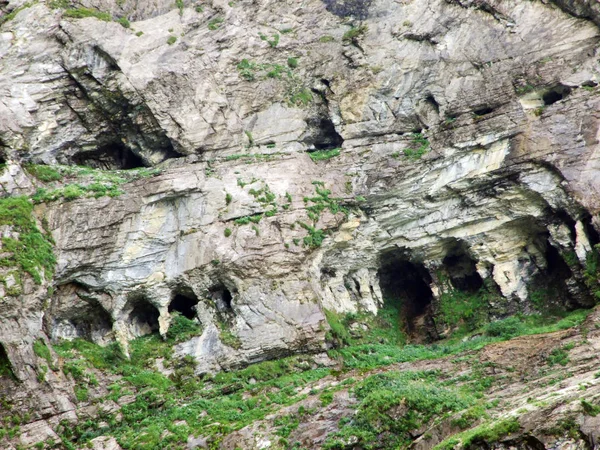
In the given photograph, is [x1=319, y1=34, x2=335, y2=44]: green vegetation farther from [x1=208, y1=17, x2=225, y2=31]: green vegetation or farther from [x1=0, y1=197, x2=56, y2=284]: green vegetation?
[x1=0, y1=197, x2=56, y2=284]: green vegetation

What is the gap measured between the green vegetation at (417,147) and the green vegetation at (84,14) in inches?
703

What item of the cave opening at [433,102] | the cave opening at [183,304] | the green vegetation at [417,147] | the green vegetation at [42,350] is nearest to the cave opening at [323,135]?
the green vegetation at [417,147]

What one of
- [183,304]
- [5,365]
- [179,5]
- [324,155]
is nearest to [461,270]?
[324,155]

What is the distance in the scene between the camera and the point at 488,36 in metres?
30.8

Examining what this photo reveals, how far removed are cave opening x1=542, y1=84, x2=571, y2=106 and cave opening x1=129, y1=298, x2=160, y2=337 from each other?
22.5m

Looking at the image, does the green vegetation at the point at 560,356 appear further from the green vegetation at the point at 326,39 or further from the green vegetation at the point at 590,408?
the green vegetation at the point at 326,39

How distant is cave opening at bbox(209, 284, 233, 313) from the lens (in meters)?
25.5

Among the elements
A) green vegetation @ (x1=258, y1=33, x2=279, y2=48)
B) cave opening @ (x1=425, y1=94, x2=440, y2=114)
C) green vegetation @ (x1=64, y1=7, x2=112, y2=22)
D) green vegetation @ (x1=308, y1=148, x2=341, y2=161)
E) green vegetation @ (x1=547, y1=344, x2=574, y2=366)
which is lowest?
green vegetation @ (x1=547, y1=344, x2=574, y2=366)

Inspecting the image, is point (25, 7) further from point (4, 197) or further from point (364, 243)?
point (364, 243)

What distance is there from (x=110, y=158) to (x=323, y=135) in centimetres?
1225

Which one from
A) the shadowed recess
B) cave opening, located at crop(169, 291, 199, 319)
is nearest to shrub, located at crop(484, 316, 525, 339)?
the shadowed recess

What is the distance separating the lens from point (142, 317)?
26.8 meters

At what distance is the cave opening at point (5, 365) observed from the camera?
786 inches

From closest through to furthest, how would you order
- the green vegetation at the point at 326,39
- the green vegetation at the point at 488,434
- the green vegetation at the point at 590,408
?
the green vegetation at the point at 590,408
the green vegetation at the point at 488,434
the green vegetation at the point at 326,39
